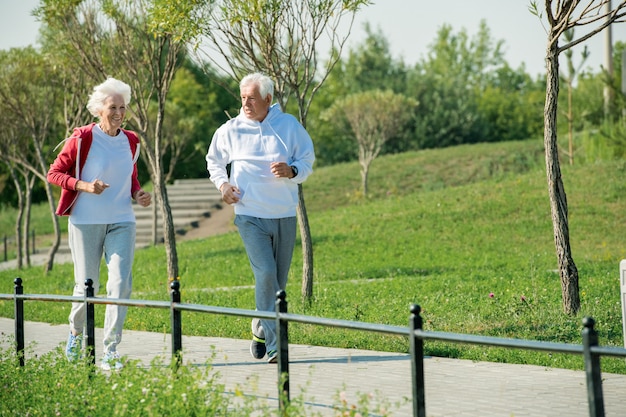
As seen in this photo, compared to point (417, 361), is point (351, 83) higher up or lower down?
higher up

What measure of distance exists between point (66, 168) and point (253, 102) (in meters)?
1.53

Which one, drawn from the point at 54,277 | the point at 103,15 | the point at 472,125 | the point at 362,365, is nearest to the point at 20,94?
the point at 54,277

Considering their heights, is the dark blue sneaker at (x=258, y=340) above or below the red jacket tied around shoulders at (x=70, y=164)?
below

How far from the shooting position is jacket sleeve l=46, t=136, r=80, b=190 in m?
7.33

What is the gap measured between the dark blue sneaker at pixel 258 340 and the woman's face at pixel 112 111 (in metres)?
1.87

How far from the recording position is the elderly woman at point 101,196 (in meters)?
7.33

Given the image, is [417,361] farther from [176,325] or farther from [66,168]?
[66,168]

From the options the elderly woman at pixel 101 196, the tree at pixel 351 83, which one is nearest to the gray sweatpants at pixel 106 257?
the elderly woman at pixel 101 196

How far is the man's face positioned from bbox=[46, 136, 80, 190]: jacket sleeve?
51.5 inches

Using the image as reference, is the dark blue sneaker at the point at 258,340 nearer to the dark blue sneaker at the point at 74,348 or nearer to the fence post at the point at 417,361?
the dark blue sneaker at the point at 74,348

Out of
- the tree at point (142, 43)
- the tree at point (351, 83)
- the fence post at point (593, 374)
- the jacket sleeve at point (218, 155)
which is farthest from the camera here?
the tree at point (351, 83)

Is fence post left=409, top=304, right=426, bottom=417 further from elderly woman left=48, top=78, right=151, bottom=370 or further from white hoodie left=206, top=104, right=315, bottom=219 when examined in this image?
elderly woman left=48, top=78, right=151, bottom=370

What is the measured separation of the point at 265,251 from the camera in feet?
23.9

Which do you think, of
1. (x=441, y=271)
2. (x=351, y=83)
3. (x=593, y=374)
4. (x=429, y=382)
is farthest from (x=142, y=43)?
(x=351, y=83)
